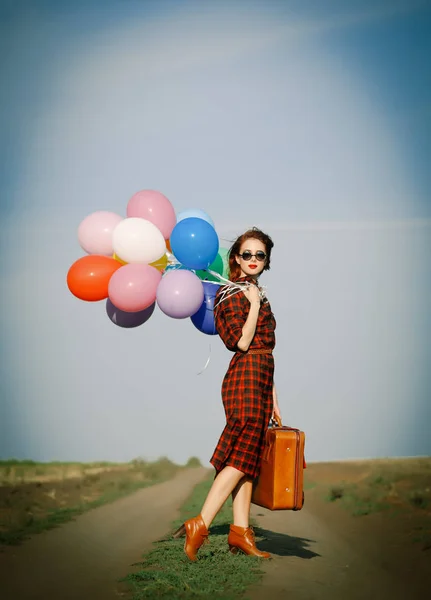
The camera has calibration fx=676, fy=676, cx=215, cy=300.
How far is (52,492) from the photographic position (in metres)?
9.65

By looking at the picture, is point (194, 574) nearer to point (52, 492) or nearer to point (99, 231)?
point (99, 231)

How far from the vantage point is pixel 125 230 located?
481cm

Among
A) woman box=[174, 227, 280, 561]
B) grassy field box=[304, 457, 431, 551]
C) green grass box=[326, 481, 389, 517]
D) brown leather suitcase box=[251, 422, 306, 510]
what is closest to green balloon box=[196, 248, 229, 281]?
woman box=[174, 227, 280, 561]

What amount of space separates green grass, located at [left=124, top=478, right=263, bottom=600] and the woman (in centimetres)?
14

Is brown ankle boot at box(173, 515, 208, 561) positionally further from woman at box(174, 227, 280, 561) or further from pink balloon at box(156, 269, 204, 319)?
pink balloon at box(156, 269, 204, 319)

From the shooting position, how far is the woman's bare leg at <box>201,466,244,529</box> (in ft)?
13.9

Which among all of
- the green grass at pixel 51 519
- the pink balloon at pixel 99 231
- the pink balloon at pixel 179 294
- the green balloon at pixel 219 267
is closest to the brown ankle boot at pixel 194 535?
the pink balloon at pixel 179 294

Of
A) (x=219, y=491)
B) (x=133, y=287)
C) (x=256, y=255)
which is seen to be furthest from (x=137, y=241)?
(x=219, y=491)

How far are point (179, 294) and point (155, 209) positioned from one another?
878 mm

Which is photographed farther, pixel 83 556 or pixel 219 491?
pixel 83 556

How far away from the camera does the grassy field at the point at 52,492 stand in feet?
21.5

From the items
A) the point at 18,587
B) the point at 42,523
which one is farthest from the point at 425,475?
the point at 18,587

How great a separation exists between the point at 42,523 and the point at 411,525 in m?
3.67

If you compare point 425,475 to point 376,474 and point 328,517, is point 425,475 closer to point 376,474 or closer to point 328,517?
point 376,474
